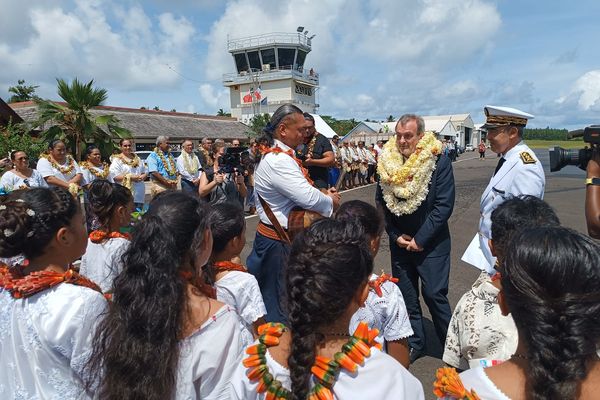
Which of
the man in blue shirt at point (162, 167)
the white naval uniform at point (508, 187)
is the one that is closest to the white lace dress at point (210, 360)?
the white naval uniform at point (508, 187)

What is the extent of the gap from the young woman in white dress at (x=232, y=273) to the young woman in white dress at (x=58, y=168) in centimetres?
558

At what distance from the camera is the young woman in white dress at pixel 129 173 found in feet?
28.4

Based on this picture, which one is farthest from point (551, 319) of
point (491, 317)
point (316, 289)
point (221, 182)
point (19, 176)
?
point (19, 176)

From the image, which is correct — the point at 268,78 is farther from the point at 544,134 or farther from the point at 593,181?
the point at 544,134

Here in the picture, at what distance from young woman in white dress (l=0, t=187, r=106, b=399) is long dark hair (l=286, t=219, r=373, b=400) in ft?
2.77

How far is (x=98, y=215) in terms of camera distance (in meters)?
3.37

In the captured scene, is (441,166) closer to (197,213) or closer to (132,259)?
(197,213)

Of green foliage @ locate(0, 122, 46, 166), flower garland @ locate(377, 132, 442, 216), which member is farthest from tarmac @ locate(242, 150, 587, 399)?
green foliage @ locate(0, 122, 46, 166)

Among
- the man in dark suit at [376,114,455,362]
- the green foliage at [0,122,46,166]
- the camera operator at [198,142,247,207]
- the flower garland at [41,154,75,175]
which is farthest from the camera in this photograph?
the green foliage at [0,122,46,166]

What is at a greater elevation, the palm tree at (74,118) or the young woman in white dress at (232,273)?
the palm tree at (74,118)

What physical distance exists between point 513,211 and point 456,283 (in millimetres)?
3714

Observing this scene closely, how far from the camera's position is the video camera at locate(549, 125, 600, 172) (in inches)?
119

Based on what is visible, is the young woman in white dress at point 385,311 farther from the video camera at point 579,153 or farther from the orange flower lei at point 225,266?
the video camera at point 579,153

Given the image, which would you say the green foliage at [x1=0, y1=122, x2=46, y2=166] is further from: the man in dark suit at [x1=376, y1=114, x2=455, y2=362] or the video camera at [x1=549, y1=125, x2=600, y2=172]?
the video camera at [x1=549, y1=125, x2=600, y2=172]
